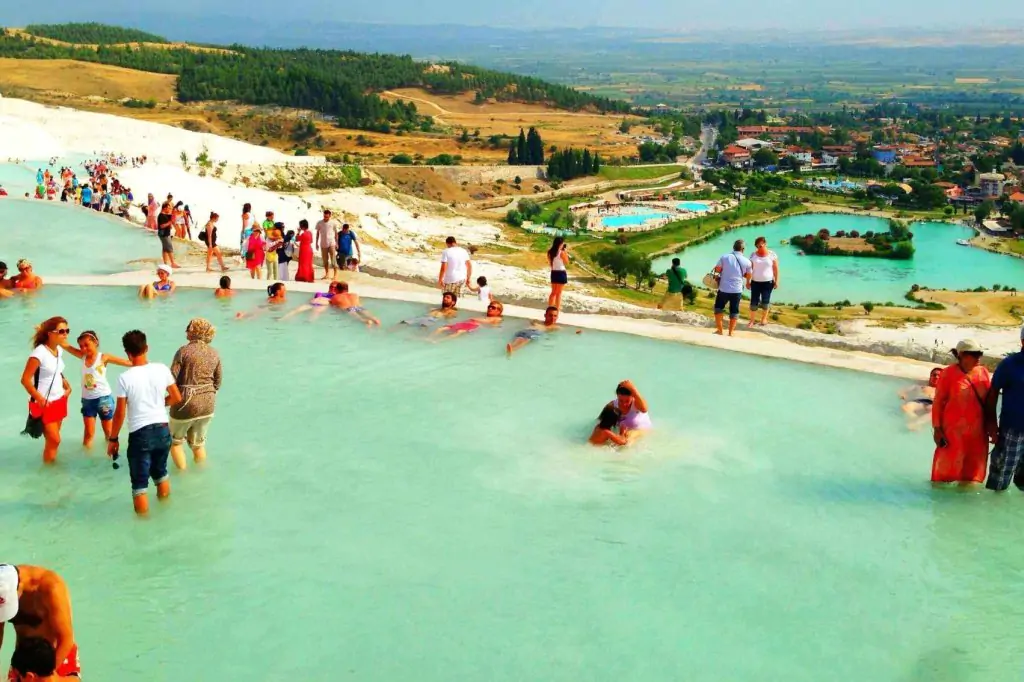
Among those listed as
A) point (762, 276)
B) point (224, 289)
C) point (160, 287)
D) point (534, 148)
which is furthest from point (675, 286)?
point (534, 148)

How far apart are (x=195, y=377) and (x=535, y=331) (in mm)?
6361

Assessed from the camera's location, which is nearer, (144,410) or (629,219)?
(144,410)

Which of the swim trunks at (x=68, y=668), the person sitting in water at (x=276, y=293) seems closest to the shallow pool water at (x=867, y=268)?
the person sitting in water at (x=276, y=293)

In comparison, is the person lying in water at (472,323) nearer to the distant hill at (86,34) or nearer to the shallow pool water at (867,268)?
the shallow pool water at (867,268)

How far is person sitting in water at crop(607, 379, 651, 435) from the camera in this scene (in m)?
10.1

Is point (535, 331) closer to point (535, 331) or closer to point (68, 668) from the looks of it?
point (535, 331)

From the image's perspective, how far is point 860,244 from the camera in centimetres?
9931

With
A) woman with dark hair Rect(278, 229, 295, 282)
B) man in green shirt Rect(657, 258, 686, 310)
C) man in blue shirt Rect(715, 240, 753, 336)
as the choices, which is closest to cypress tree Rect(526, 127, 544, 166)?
woman with dark hair Rect(278, 229, 295, 282)

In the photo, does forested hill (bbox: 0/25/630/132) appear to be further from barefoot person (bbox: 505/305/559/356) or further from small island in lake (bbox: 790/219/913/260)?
barefoot person (bbox: 505/305/559/356)

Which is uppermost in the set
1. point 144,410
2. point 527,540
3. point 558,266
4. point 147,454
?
point 558,266

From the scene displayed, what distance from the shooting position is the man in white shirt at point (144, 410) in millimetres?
7848

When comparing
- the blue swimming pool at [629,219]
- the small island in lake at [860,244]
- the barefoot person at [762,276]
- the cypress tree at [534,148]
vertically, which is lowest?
the small island in lake at [860,244]

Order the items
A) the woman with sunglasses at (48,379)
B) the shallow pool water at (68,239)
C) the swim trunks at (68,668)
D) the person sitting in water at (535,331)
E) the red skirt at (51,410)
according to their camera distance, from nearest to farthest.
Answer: the swim trunks at (68,668) → the woman with sunglasses at (48,379) → the red skirt at (51,410) → the person sitting in water at (535,331) → the shallow pool water at (68,239)

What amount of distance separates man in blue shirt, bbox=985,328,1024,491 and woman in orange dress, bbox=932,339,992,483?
79mm
